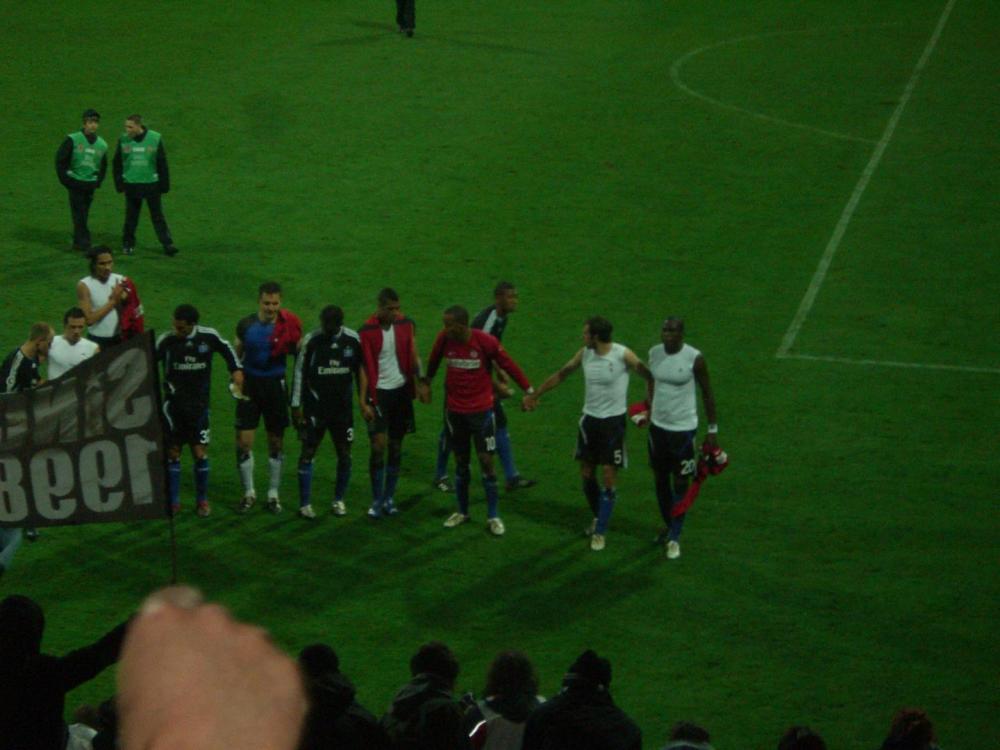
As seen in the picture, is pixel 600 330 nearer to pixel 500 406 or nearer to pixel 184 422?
pixel 500 406

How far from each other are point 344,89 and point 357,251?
25.5 feet

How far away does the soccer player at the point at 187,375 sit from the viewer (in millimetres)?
13023

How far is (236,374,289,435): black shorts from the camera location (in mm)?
13406

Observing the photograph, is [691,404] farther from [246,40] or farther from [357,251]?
[246,40]

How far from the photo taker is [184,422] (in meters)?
13.2

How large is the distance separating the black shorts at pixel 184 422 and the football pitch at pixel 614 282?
2.69ft

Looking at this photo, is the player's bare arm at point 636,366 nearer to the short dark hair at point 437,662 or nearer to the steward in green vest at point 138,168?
the short dark hair at point 437,662

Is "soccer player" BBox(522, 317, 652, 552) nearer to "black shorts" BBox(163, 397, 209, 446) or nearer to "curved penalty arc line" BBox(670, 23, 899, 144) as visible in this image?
"black shorts" BBox(163, 397, 209, 446)

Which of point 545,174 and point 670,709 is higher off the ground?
point 545,174

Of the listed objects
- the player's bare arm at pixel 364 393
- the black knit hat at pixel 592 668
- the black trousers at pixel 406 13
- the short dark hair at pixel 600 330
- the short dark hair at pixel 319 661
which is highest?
the black trousers at pixel 406 13

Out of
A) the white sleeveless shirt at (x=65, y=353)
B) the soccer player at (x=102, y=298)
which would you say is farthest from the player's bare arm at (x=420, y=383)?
the soccer player at (x=102, y=298)

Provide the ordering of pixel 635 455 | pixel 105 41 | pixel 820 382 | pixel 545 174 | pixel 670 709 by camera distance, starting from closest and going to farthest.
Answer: pixel 670 709, pixel 635 455, pixel 820 382, pixel 545 174, pixel 105 41

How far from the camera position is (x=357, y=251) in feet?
68.3

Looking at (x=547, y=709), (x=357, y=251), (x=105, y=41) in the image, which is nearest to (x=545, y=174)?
(x=357, y=251)
